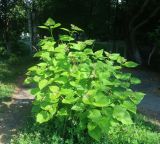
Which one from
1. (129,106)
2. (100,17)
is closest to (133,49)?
(100,17)

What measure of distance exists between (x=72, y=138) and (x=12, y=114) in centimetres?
207

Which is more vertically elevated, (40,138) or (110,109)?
(110,109)

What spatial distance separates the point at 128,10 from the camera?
1934cm

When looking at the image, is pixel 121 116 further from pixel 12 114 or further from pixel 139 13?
pixel 139 13

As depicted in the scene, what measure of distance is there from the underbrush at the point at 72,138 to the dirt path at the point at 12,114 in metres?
0.24

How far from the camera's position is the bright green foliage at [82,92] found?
478 centimetres

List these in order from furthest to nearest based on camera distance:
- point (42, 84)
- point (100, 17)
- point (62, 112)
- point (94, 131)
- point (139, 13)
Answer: point (100, 17)
point (139, 13)
point (42, 84)
point (62, 112)
point (94, 131)

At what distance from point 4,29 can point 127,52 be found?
778 centimetres

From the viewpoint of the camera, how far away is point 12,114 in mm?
7074

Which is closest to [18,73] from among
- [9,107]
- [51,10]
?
[9,107]

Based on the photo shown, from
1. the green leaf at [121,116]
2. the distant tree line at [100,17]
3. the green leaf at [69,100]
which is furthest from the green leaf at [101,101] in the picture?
the distant tree line at [100,17]

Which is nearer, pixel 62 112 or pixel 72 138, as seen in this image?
pixel 62 112

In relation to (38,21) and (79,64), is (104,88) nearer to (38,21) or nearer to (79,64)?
(79,64)

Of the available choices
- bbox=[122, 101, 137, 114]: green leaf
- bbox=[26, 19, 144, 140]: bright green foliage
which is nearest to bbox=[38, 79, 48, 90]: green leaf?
bbox=[26, 19, 144, 140]: bright green foliage
